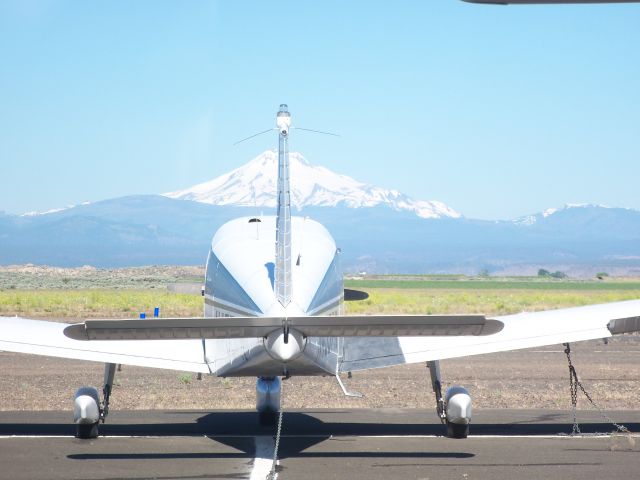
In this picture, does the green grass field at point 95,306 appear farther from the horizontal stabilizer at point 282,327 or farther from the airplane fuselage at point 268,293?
the horizontal stabilizer at point 282,327

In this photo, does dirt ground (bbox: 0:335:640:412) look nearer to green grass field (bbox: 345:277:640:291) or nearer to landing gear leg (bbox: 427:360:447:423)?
landing gear leg (bbox: 427:360:447:423)

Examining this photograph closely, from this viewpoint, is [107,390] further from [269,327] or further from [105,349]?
[269,327]

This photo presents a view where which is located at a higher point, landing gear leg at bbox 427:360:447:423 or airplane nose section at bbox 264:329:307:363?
airplane nose section at bbox 264:329:307:363

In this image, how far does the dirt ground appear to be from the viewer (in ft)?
73.7

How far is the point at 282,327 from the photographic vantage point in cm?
1302

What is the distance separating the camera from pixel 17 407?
21.7 metres

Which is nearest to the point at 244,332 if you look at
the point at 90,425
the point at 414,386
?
the point at 90,425

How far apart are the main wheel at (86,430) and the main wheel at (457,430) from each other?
5.36 m

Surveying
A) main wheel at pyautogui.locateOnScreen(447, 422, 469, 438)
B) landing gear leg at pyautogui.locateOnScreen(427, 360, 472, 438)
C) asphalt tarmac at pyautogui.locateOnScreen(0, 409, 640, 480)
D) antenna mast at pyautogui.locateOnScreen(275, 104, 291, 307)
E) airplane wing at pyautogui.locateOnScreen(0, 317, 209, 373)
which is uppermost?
A: antenna mast at pyautogui.locateOnScreen(275, 104, 291, 307)

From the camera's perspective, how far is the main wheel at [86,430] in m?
16.5

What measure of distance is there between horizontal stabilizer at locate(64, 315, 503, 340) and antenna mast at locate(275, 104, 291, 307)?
32.4 inches

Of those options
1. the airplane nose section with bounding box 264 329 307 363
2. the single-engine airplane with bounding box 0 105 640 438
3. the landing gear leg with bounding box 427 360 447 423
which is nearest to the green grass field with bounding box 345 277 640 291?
the landing gear leg with bounding box 427 360 447 423

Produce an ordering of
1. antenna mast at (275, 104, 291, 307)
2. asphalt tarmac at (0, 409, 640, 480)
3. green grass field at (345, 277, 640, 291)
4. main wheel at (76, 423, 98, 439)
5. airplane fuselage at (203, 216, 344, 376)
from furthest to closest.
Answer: green grass field at (345, 277, 640, 291)
main wheel at (76, 423, 98, 439)
asphalt tarmac at (0, 409, 640, 480)
antenna mast at (275, 104, 291, 307)
airplane fuselage at (203, 216, 344, 376)

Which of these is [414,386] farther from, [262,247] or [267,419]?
[262,247]
